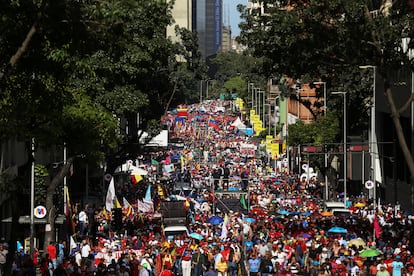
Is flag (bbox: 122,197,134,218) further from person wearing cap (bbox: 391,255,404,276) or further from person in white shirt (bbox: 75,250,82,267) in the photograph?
person wearing cap (bbox: 391,255,404,276)

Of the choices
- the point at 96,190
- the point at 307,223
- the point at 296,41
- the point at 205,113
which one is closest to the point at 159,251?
the point at 296,41

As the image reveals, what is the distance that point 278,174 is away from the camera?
7575 centimetres

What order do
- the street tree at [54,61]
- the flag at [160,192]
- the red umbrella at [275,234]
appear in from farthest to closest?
1. the flag at [160,192]
2. the red umbrella at [275,234]
3. the street tree at [54,61]

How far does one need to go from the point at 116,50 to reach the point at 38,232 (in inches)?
952

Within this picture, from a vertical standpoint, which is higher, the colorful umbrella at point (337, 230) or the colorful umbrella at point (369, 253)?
the colorful umbrella at point (337, 230)

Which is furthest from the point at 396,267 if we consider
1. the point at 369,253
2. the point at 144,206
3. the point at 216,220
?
the point at 144,206

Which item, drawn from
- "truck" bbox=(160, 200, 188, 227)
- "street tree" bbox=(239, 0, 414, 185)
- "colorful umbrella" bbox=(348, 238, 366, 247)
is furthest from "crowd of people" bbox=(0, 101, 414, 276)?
"street tree" bbox=(239, 0, 414, 185)

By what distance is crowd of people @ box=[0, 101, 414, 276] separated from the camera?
89.6 ft

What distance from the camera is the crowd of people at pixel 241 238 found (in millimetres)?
27297

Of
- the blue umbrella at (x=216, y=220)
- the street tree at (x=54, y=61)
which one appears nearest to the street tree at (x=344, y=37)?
the street tree at (x=54, y=61)

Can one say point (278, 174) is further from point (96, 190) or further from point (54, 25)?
point (54, 25)

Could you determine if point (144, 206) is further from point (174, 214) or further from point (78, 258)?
point (78, 258)

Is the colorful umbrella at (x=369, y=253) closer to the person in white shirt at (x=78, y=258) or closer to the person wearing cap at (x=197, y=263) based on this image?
the person wearing cap at (x=197, y=263)

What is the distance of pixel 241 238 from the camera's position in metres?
35.8
